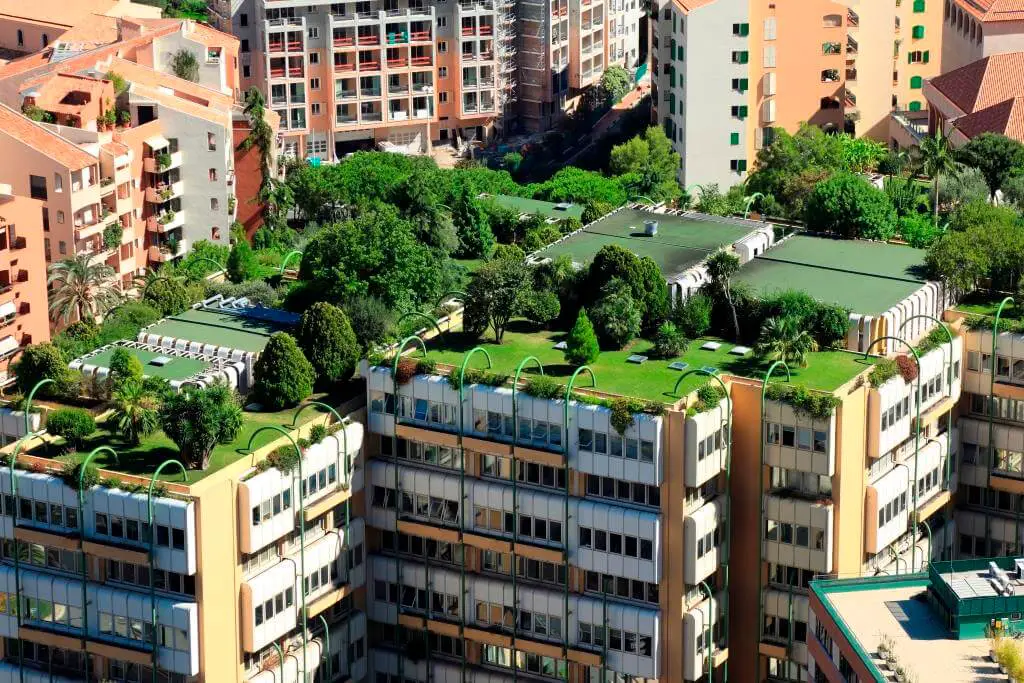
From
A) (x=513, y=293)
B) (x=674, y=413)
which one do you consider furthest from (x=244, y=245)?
(x=674, y=413)

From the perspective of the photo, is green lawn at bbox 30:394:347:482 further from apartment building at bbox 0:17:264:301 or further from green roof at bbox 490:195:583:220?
apartment building at bbox 0:17:264:301

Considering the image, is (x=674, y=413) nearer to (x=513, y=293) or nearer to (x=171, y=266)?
(x=513, y=293)

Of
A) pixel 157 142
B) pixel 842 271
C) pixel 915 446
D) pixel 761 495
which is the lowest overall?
pixel 761 495

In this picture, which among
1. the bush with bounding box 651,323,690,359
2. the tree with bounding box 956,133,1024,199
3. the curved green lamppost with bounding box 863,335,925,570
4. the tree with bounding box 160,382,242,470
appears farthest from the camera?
the tree with bounding box 956,133,1024,199

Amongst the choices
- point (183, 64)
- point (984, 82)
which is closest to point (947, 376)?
point (984, 82)

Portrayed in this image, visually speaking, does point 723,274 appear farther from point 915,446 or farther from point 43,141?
point 43,141

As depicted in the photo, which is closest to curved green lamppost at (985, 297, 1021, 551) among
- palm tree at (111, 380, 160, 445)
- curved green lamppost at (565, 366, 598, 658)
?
curved green lamppost at (565, 366, 598, 658)
